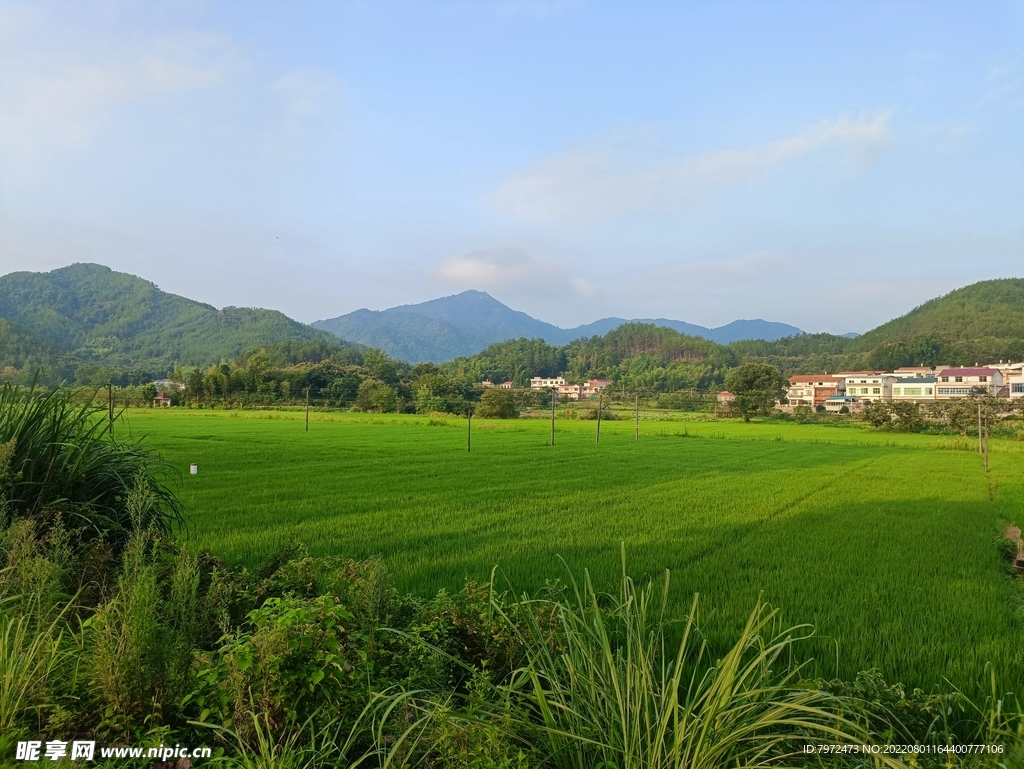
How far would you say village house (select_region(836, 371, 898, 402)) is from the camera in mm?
64750

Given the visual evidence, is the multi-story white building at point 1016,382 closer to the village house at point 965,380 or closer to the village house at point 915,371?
the village house at point 965,380

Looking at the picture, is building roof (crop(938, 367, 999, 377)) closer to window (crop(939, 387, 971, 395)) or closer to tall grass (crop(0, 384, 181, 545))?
window (crop(939, 387, 971, 395))

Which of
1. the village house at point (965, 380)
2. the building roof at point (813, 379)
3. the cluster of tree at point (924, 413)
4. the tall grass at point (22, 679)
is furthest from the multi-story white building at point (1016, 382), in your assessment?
the tall grass at point (22, 679)

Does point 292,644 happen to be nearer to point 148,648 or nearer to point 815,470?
point 148,648

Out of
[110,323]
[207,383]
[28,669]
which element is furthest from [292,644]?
[110,323]

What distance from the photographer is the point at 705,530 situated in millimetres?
8242

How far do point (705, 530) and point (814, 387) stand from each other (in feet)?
257

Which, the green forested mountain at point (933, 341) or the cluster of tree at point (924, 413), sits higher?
the green forested mountain at point (933, 341)

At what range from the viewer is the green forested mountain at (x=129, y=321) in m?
84.9

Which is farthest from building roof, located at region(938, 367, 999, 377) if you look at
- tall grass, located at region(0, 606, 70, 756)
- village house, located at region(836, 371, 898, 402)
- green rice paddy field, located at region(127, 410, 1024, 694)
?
tall grass, located at region(0, 606, 70, 756)

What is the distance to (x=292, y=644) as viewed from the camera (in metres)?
2.17

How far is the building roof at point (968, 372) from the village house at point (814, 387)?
42.1ft

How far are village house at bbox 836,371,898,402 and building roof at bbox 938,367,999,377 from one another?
5.06m

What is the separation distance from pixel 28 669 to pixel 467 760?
5.90ft
